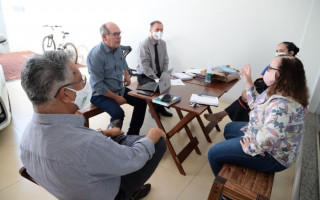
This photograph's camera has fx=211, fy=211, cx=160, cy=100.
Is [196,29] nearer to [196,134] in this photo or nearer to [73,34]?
[196,134]

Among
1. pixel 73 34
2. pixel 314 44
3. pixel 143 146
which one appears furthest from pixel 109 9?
pixel 143 146

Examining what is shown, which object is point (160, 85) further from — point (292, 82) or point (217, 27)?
point (217, 27)

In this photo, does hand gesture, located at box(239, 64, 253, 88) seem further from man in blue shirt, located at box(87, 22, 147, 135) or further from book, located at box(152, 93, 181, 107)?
man in blue shirt, located at box(87, 22, 147, 135)

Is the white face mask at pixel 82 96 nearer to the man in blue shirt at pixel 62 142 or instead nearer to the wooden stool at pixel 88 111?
the man in blue shirt at pixel 62 142

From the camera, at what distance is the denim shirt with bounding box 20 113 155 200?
874 millimetres

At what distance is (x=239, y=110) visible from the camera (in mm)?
2291

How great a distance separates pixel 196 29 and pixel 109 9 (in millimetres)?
2096

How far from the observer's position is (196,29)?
3.58m

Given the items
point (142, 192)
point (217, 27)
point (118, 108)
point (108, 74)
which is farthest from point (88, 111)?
point (217, 27)

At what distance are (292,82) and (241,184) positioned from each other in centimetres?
69

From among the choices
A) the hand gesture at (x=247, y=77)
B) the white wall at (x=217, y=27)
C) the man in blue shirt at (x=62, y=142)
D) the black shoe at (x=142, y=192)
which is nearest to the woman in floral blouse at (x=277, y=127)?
the hand gesture at (x=247, y=77)

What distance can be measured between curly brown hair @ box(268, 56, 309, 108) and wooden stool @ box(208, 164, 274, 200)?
1.74 feet

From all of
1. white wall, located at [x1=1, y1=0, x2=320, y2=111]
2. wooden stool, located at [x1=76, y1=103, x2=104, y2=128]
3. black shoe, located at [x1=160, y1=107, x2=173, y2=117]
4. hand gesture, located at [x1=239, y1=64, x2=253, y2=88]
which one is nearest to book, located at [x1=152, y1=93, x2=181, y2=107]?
hand gesture, located at [x1=239, y1=64, x2=253, y2=88]

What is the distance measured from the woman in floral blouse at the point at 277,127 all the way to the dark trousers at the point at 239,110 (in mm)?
796
